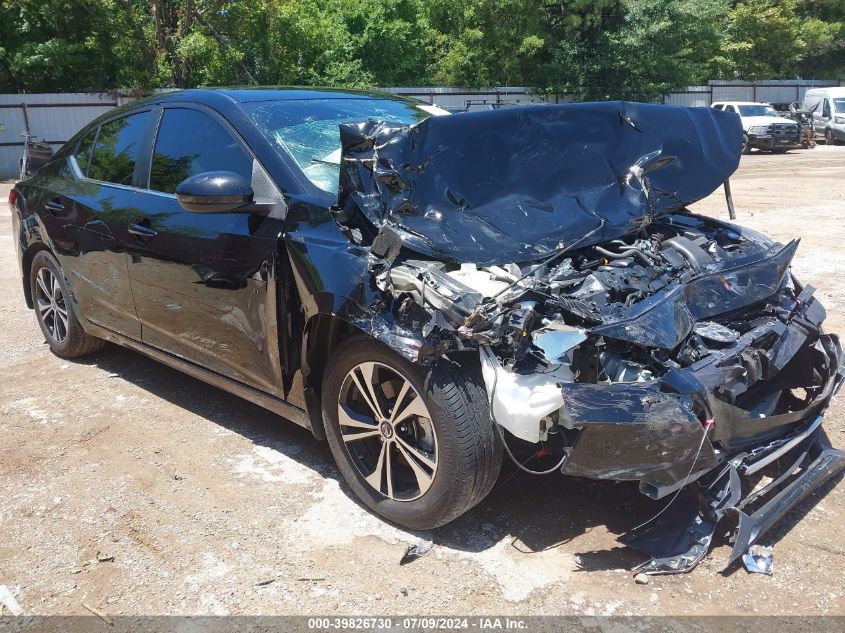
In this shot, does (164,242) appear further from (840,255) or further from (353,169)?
(840,255)

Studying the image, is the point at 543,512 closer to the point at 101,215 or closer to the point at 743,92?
the point at 101,215

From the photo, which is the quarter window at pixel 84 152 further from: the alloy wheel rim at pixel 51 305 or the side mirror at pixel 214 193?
the side mirror at pixel 214 193

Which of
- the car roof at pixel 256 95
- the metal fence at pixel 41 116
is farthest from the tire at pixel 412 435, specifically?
the metal fence at pixel 41 116

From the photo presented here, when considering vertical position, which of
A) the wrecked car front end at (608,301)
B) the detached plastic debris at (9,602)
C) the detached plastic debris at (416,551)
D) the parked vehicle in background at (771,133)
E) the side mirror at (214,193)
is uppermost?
the side mirror at (214,193)

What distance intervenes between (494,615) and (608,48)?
95.7 ft

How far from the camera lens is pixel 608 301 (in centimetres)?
302

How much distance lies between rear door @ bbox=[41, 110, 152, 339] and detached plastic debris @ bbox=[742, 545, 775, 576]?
11.0 ft

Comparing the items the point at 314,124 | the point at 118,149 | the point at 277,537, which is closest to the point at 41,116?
the point at 118,149

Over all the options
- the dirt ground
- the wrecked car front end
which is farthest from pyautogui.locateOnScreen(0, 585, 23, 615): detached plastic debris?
the wrecked car front end

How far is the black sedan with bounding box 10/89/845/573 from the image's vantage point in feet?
9.11

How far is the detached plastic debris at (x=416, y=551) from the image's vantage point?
3.05 m

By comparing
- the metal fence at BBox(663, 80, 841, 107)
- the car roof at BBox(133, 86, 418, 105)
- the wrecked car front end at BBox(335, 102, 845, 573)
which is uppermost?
the car roof at BBox(133, 86, 418, 105)

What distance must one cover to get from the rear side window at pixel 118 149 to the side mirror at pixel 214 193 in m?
1.18

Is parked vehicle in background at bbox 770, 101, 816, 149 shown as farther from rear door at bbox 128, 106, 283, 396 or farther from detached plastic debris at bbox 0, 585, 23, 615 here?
detached plastic debris at bbox 0, 585, 23, 615
